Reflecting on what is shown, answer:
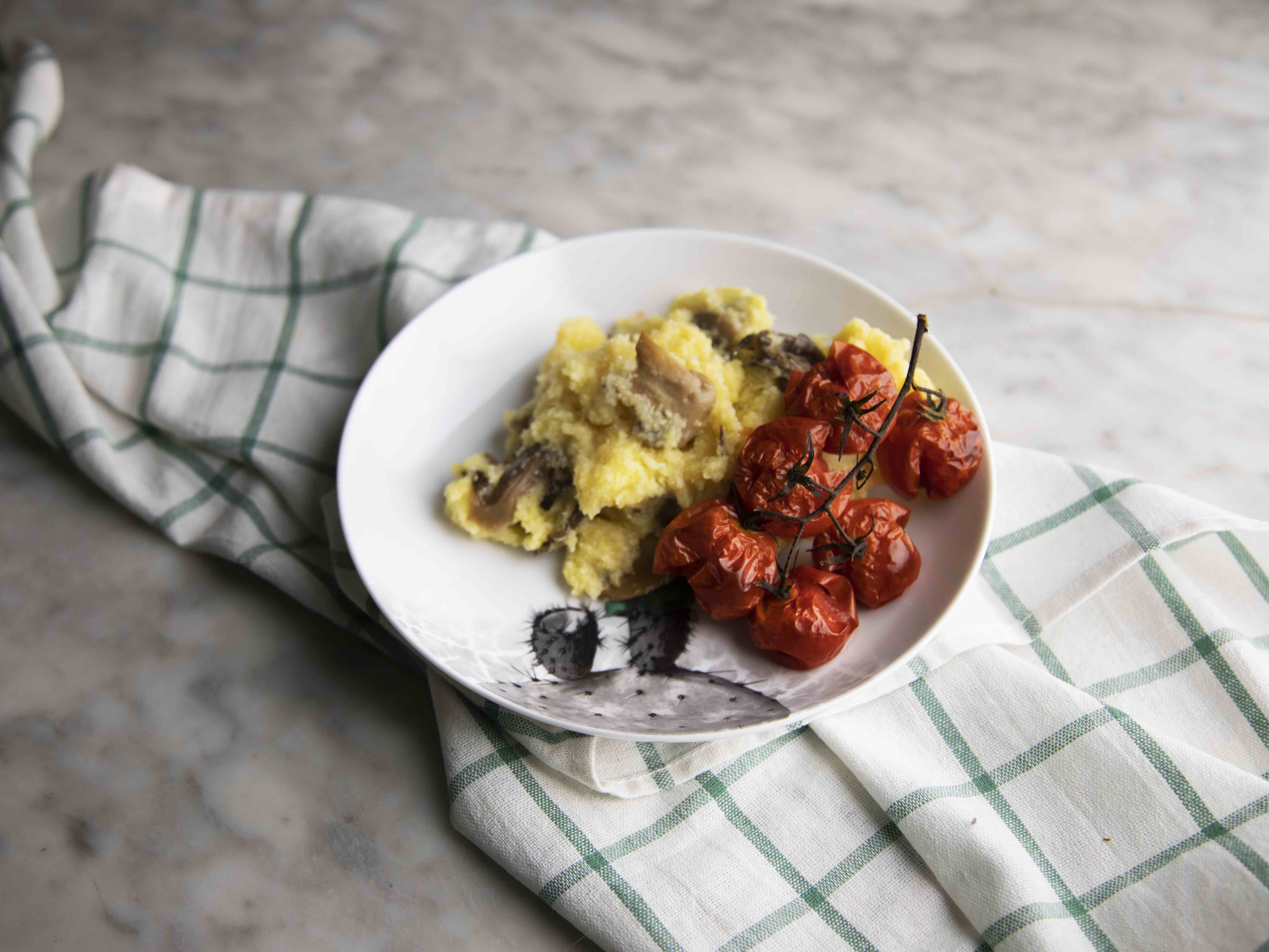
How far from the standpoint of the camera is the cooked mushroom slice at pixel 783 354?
2381 millimetres

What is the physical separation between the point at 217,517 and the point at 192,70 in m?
2.37

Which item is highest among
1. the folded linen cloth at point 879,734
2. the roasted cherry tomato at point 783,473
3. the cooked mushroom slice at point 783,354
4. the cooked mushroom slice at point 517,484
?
the cooked mushroom slice at point 783,354

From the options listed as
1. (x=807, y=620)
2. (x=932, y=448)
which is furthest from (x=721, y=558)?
(x=932, y=448)

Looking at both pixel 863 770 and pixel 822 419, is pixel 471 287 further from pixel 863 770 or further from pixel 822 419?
pixel 863 770

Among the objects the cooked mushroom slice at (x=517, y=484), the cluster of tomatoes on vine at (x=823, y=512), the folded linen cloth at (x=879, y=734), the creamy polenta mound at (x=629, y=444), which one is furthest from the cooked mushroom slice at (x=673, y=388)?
the folded linen cloth at (x=879, y=734)

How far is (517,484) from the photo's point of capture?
91.7 inches

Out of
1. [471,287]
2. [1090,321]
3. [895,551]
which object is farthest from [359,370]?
[1090,321]

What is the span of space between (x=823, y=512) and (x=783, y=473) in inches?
5.4

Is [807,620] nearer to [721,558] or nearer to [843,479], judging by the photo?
[721,558]

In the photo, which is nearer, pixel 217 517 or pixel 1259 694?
pixel 1259 694

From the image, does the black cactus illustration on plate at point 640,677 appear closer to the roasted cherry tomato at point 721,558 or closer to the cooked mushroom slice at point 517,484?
the roasted cherry tomato at point 721,558

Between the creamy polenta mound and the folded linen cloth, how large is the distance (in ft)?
1.37

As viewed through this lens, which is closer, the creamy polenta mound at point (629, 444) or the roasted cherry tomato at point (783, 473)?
the roasted cherry tomato at point (783, 473)

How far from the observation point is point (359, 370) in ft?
9.57
